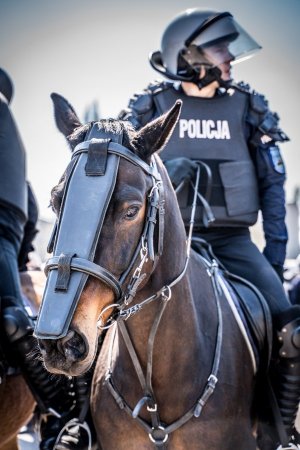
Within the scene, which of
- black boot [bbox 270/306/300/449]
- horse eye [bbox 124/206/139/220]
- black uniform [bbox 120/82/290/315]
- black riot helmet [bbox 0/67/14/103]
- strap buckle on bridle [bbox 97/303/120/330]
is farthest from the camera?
black riot helmet [bbox 0/67/14/103]

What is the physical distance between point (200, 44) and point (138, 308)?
3.01m

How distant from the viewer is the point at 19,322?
4434 mm

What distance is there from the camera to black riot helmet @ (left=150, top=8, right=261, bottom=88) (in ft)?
16.9

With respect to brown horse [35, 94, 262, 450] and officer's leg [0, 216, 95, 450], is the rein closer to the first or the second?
brown horse [35, 94, 262, 450]

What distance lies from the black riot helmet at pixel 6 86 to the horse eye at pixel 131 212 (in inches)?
132

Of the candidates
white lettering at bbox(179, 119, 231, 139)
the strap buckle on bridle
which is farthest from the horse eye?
white lettering at bbox(179, 119, 231, 139)

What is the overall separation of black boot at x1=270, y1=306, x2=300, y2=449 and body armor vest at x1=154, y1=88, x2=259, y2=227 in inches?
44.4

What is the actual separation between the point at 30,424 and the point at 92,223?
431 cm

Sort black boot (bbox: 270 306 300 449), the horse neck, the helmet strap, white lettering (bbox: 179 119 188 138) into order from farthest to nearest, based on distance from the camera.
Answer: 1. the helmet strap
2. white lettering (bbox: 179 119 188 138)
3. black boot (bbox: 270 306 300 449)
4. the horse neck

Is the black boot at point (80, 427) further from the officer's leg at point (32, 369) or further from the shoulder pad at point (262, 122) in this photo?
the shoulder pad at point (262, 122)

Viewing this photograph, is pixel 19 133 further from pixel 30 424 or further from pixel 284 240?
pixel 30 424

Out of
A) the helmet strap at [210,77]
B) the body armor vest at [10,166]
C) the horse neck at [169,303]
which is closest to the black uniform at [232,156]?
the helmet strap at [210,77]

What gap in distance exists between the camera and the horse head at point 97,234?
8.45 feet

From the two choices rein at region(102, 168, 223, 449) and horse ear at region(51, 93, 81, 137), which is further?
horse ear at region(51, 93, 81, 137)
